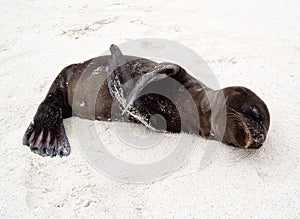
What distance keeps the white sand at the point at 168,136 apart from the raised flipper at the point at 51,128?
8 centimetres

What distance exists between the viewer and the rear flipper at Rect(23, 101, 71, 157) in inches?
102

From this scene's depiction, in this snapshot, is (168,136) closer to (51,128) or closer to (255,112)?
(255,112)

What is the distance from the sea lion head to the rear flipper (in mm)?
1119

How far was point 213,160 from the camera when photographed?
7.82 ft

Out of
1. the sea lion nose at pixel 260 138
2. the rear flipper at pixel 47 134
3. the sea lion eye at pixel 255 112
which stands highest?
the sea lion eye at pixel 255 112

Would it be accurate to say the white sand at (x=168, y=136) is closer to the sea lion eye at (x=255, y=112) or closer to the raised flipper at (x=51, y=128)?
the raised flipper at (x=51, y=128)

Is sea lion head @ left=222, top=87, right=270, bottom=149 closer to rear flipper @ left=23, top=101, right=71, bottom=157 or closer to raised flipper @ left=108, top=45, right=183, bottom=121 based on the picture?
raised flipper @ left=108, top=45, right=183, bottom=121

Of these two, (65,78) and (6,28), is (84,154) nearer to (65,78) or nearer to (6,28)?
(65,78)

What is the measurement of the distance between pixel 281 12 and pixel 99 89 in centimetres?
245

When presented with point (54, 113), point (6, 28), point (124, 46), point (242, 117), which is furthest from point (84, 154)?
point (6, 28)

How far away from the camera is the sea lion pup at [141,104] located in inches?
88.9

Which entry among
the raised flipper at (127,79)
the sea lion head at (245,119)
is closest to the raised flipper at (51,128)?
the raised flipper at (127,79)

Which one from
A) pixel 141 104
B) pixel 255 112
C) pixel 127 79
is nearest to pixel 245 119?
pixel 255 112

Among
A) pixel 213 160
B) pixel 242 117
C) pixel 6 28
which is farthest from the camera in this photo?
pixel 6 28
